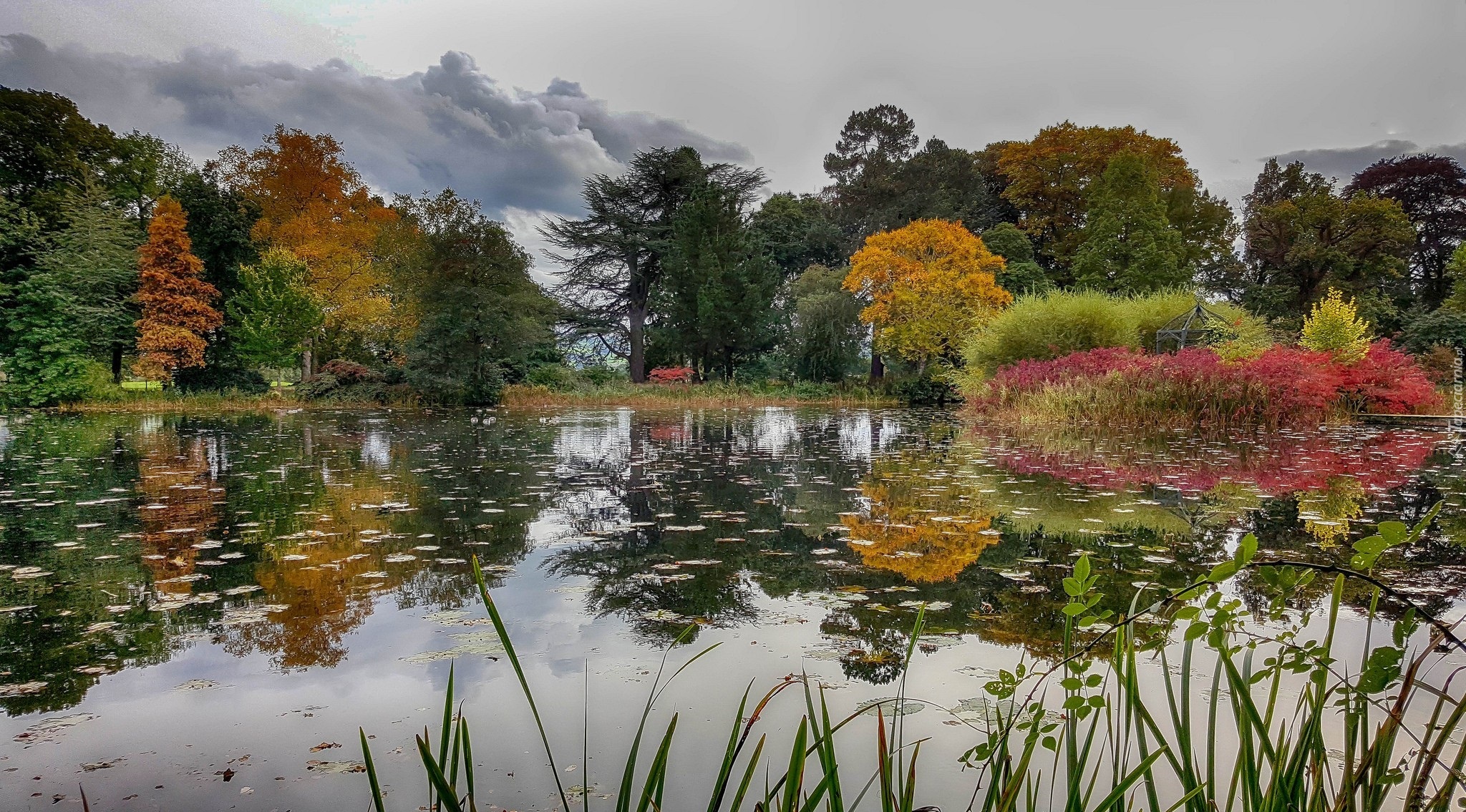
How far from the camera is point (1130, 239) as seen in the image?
83.9 ft

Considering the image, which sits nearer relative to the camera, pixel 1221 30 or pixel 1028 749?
pixel 1028 749

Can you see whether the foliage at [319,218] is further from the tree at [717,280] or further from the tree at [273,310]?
the tree at [717,280]

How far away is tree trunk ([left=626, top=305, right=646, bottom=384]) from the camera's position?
Answer: 29016 mm

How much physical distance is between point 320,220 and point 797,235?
18861 mm

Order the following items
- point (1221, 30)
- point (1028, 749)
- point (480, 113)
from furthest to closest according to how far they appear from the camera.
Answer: point (480, 113), point (1221, 30), point (1028, 749)

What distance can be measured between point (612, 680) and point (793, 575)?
1550 mm

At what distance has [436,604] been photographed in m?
3.38

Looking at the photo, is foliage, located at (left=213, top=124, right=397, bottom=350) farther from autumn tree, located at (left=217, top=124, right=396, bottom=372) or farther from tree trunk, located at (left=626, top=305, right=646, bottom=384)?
tree trunk, located at (left=626, top=305, right=646, bottom=384)

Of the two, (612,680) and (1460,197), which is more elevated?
(1460,197)

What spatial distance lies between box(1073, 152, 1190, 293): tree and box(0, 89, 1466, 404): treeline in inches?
3.5

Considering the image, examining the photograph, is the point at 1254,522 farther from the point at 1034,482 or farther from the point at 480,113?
the point at 480,113

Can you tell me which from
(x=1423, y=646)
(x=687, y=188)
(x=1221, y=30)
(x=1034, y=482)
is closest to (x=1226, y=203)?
(x=1221, y=30)

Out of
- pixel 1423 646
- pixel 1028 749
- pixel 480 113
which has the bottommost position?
pixel 1423 646

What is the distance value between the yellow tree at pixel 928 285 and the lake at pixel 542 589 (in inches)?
588
